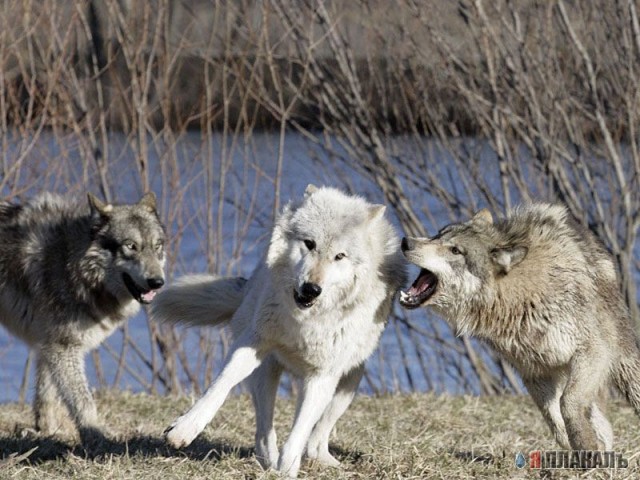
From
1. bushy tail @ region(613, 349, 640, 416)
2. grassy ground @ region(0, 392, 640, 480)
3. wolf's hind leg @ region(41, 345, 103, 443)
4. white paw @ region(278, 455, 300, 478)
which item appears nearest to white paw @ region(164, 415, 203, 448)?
grassy ground @ region(0, 392, 640, 480)

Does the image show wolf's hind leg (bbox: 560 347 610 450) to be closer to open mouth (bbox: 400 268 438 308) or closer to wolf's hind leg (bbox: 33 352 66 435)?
open mouth (bbox: 400 268 438 308)

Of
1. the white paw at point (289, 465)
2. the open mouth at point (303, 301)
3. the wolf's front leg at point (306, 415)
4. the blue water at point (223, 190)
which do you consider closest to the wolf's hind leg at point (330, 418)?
the wolf's front leg at point (306, 415)

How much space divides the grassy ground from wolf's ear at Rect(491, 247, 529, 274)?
0.97 m

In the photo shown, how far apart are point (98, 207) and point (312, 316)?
6.82 feet

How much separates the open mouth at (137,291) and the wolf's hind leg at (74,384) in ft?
1.60

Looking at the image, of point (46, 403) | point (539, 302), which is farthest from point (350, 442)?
point (46, 403)

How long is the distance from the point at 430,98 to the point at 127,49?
2.79 metres

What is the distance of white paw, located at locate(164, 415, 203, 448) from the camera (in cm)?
500

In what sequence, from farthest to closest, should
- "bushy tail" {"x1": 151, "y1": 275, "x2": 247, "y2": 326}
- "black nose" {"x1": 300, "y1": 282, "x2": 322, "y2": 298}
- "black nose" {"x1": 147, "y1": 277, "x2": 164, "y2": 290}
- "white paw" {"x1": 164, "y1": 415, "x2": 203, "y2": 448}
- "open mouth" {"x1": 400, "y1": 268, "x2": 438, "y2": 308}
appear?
"black nose" {"x1": 147, "y1": 277, "x2": 164, "y2": 290}, "bushy tail" {"x1": 151, "y1": 275, "x2": 247, "y2": 326}, "open mouth" {"x1": 400, "y1": 268, "x2": 438, "y2": 308}, "black nose" {"x1": 300, "y1": 282, "x2": 322, "y2": 298}, "white paw" {"x1": 164, "y1": 415, "x2": 203, "y2": 448}

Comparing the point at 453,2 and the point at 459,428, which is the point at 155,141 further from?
the point at 459,428

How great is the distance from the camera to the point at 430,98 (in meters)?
10.3

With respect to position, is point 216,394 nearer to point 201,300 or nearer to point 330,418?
point 330,418

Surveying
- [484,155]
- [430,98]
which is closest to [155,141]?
[430,98]

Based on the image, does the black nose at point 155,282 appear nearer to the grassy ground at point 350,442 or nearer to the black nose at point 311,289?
the grassy ground at point 350,442
